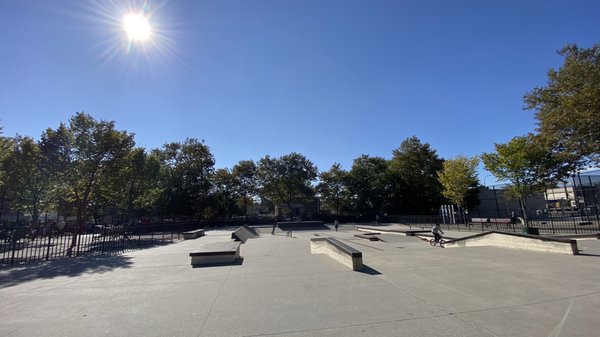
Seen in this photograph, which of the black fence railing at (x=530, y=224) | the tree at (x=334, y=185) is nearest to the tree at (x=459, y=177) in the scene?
the black fence railing at (x=530, y=224)

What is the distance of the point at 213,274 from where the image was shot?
9031 millimetres

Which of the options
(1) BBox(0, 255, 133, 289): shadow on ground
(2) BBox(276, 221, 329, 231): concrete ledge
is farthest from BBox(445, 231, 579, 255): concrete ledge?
(2) BBox(276, 221, 329, 231): concrete ledge

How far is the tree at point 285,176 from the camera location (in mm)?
60844

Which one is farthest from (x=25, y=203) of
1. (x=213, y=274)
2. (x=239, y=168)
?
(x=213, y=274)

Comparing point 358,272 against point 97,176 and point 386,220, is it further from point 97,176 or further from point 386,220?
point 386,220

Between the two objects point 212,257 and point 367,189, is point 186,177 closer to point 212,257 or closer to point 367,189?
point 367,189

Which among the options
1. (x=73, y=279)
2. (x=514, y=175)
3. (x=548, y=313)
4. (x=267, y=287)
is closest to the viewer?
(x=548, y=313)

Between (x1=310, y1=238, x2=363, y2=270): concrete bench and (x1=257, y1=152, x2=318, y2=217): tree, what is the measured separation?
4615 cm

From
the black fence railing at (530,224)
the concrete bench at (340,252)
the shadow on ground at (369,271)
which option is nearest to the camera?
the shadow on ground at (369,271)

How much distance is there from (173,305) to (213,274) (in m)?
3.11

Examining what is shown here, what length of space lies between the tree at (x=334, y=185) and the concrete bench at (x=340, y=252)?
146 feet

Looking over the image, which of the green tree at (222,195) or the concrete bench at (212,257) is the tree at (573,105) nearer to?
the concrete bench at (212,257)

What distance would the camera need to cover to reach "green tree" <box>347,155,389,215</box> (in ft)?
182

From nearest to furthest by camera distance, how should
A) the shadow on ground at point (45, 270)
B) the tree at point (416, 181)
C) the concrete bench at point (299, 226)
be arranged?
the shadow on ground at point (45, 270)
the concrete bench at point (299, 226)
the tree at point (416, 181)
